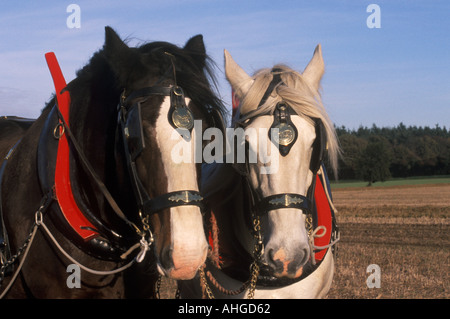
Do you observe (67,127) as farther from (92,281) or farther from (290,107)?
(290,107)

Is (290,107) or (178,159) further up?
(290,107)

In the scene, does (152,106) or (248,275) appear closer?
(152,106)

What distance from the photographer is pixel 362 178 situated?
64812mm

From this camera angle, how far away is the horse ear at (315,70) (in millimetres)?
3893

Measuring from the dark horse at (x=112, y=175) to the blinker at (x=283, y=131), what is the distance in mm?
482

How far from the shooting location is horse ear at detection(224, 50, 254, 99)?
3797mm

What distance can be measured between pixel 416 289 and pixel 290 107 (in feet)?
19.1

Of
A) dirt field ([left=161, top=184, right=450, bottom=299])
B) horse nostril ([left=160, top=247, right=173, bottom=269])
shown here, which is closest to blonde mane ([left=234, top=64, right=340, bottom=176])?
horse nostril ([left=160, top=247, right=173, bottom=269])

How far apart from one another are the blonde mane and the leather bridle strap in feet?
1.75

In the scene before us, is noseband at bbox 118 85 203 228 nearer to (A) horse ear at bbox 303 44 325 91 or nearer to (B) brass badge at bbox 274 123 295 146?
(B) brass badge at bbox 274 123 295 146

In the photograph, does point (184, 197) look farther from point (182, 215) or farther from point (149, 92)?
point (149, 92)

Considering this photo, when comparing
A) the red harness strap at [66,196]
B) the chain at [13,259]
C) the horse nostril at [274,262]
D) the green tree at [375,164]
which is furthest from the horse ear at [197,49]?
the green tree at [375,164]

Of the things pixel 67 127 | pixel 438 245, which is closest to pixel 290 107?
pixel 67 127
